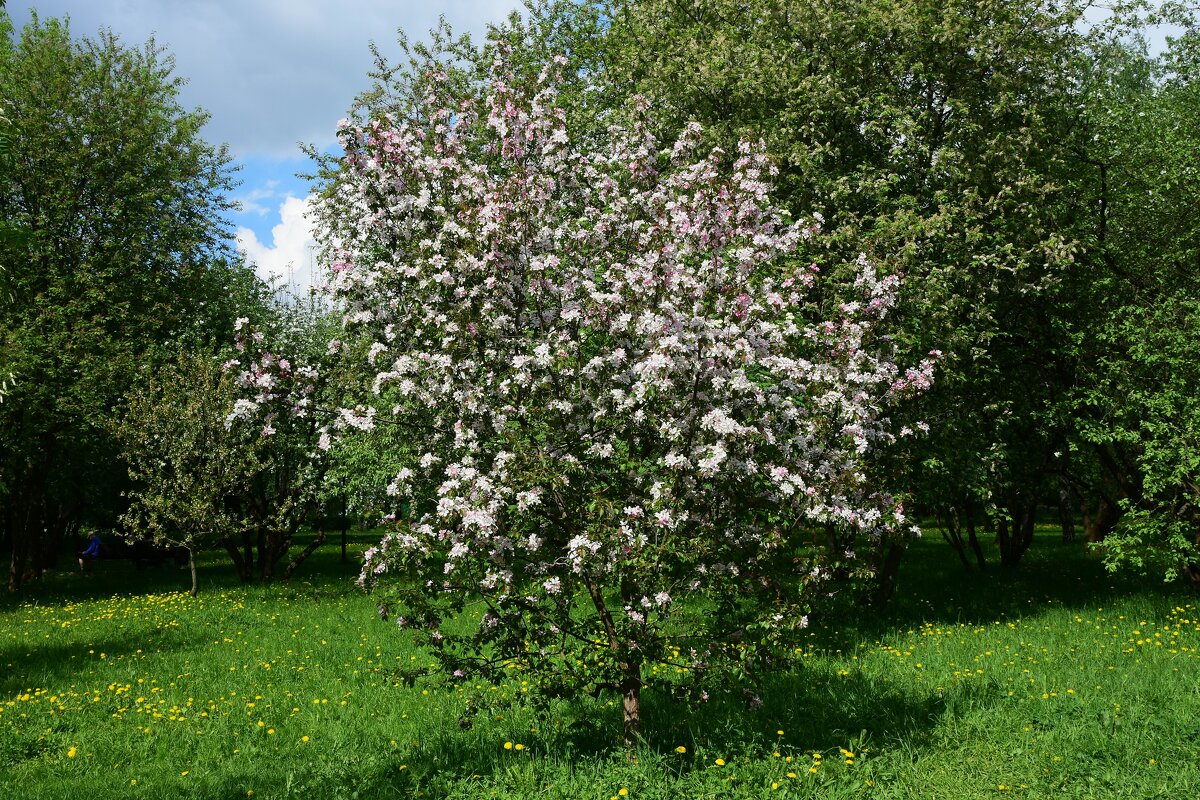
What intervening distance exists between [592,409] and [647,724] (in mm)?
3721

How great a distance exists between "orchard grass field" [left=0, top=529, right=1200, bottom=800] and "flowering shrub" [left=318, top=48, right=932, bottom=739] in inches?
37.1

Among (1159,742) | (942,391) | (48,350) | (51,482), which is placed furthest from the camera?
(51,482)

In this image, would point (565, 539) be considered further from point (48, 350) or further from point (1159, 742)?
point (48, 350)

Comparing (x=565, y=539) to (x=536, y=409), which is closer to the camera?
(x=536, y=409)

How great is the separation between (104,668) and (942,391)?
14.7 metres

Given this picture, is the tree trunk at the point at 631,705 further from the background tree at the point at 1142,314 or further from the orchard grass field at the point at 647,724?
the background tree at the point at 1142,314

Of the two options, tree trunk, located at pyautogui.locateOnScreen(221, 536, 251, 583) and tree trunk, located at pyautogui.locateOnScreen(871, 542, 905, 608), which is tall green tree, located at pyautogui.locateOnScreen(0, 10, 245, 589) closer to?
tree trunk, located at pyautogui.locateOnScreen(221, 536, 251, 583)

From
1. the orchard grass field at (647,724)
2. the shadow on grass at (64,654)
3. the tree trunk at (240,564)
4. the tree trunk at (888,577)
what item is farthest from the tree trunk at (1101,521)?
the tree trunk at (240,564)

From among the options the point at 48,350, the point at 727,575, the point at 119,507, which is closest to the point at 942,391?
the point at 727,575

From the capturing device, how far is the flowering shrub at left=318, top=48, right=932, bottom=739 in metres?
6.54

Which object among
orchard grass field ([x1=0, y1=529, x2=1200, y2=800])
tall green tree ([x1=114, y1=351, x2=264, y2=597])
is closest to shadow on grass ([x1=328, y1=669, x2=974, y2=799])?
orchard grass field ([x1=0, y1=529, x2=1200, y2=800])

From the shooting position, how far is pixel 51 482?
23891 millimetres

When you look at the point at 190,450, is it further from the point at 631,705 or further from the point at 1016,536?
the point at 1016,536

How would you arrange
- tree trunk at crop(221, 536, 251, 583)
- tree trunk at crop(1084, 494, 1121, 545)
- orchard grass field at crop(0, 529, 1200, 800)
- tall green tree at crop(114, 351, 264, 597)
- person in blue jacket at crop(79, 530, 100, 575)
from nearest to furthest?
orchard grass field at crop(0, 529, 1200, 800), tall green tree at crop(114, 351, 264, 597), tree trunk at crop(1084, 494, 1121, 545), tree trunk at crop(221, 536, 251, 583), person in blue jacket at crop(79, 530, 100, 575)
